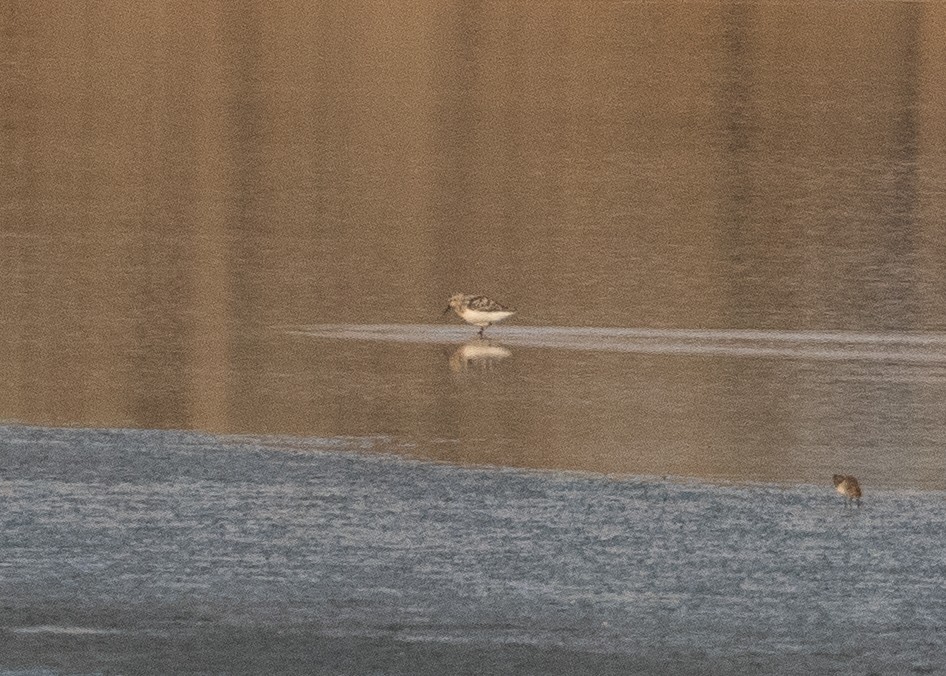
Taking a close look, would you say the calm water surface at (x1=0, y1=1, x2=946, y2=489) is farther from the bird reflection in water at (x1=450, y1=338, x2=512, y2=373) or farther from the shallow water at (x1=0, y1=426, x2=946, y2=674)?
the shallow water at (x1=0, y1=426, x2=946, y2=674)

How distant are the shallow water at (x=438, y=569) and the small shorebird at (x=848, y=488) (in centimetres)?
6

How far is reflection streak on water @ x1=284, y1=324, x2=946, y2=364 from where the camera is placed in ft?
47.2

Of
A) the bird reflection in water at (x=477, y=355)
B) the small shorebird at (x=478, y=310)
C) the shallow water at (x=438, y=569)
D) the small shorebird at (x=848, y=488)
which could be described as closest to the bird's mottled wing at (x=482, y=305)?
the small shorebird at (x=478, y=310)

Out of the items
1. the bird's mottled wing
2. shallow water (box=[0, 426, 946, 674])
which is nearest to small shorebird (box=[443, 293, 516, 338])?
the bird's mottled wing

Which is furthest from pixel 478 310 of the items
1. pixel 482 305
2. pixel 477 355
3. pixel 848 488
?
pixel 848 488

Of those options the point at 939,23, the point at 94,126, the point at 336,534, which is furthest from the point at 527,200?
the point at 939,23

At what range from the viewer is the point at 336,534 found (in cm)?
877

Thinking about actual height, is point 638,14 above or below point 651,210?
above

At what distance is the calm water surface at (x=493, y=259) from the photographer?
11977 millimetres

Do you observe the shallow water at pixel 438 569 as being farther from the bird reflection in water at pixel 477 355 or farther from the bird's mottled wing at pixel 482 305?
the bird's mottled wing at pixel 482 305

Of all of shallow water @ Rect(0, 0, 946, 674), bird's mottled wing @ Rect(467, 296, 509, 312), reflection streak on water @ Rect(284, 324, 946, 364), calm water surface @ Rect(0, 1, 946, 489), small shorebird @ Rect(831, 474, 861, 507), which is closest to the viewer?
shallow water @ Rect(0, 0, 946, 674)

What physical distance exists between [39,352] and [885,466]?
5306mm

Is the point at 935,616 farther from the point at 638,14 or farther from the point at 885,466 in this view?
the point at 638,14

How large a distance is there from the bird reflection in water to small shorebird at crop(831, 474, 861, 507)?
13.5 feet
